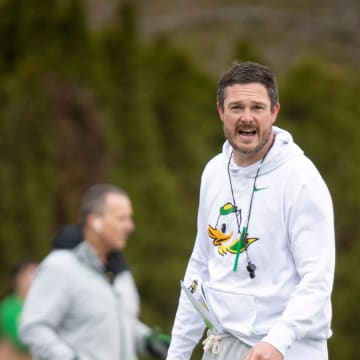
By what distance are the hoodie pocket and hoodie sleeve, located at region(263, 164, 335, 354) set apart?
0.63 ft

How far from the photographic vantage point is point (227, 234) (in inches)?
148

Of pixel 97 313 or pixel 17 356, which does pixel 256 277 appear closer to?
pixel 97 313

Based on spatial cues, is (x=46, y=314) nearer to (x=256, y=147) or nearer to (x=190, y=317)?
(x=190, y=317)

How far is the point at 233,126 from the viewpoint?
12.0 feet

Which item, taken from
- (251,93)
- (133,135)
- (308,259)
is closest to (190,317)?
(308,259)

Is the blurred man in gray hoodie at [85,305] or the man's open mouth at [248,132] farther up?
the man's open mouth at [248,132]

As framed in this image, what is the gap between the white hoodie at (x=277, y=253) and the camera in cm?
351

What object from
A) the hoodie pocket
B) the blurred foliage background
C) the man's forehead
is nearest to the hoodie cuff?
the hoodie pocket

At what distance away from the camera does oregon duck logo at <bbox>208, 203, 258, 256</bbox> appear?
145 inches

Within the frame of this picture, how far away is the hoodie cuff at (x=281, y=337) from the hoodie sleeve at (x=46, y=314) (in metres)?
2.39

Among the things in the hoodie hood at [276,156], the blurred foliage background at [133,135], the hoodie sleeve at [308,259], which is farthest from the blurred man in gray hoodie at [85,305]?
the blurred foliage background at [133,135]

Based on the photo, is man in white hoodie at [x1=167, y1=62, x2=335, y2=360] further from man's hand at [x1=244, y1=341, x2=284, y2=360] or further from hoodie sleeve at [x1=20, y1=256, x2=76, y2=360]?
hoodie sleeve at [x1=20, y1=256, x2=76, y2=360]

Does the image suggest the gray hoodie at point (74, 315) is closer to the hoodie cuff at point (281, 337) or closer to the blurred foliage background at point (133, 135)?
the hoodie cuff at point (281, 337)

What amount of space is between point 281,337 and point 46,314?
249 centimetres
